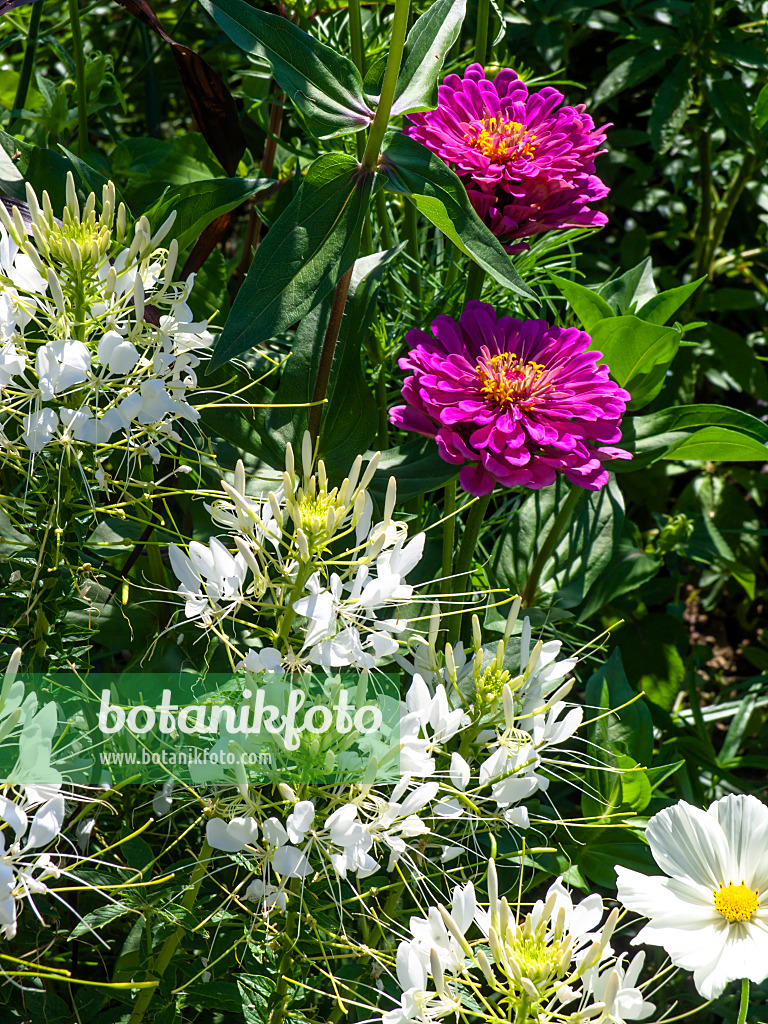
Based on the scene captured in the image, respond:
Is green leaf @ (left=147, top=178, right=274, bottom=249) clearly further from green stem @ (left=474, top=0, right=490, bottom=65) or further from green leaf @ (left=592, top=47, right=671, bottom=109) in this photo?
green leaf @ (left=592, top=47, right=671, bottom=109)

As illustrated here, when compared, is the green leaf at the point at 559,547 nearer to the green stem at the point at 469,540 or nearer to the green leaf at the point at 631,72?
the green stem at the point at 469,540

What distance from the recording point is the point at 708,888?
46 cm

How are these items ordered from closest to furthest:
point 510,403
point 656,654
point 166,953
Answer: point 166,953 → point 510,403 → point 656,654

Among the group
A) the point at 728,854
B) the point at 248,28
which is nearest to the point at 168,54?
the point at 248,28

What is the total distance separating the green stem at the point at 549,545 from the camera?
2.31 feet

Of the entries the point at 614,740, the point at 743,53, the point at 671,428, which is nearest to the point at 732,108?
the point at 743,53

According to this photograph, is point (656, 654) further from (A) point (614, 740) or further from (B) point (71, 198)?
(B) point (71, 198)

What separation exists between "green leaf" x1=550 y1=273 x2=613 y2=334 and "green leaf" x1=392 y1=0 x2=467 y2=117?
16 cm

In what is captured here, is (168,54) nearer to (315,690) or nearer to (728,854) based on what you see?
(315,690)

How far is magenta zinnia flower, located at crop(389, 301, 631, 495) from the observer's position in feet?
1.83

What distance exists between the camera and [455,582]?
27.0 inches

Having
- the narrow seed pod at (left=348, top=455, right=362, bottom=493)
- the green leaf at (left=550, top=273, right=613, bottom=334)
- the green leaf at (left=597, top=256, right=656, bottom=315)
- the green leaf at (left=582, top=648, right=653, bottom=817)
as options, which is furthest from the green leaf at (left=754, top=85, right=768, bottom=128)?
the narrow seed pod at (left=348, top=455, right=362, bottom=493)

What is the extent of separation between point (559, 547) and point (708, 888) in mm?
372

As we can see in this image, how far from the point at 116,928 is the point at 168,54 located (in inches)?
44.0
